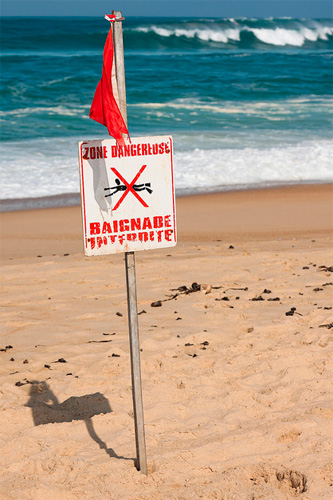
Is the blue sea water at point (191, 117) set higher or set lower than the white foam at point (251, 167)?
higher

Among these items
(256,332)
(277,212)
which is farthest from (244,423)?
(277,212)

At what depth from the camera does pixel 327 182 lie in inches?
550

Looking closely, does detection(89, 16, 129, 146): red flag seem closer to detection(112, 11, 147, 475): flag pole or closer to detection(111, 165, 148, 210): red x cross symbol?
detection(112, 11, 147, 475): flag pole

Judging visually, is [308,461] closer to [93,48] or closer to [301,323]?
[301,323]

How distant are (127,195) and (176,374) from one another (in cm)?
196

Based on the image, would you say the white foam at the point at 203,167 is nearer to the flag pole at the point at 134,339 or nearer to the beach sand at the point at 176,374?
the beach sand at the point at 176,374

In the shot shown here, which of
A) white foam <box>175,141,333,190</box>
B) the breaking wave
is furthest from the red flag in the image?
the breaking wave

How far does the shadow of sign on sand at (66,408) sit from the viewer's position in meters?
3.97

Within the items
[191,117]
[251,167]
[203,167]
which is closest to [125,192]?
[203,167]

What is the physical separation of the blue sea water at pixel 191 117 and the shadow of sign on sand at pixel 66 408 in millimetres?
8061

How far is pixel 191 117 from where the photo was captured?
70.6 ft

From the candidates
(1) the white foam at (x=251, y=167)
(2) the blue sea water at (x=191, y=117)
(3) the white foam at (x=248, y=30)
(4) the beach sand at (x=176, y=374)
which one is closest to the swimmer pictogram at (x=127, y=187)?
(4) the beach sand at (x=176, y=374)

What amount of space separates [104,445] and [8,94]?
23.2 meters

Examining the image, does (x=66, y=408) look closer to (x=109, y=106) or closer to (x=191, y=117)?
(x=109, y=106)
